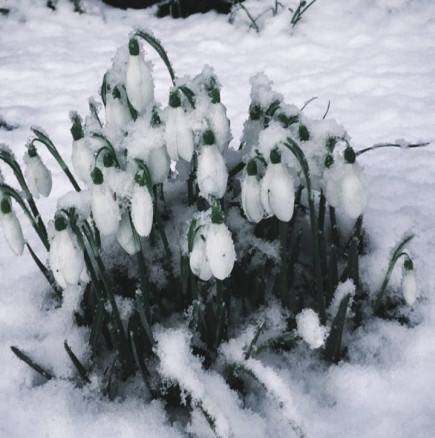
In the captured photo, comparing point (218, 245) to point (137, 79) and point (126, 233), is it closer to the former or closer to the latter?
point (126, 233)

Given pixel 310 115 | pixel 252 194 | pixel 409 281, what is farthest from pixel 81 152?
pixel 310 115

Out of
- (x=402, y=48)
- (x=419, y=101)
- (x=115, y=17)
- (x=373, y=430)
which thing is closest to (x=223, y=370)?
(x=373, y=430)

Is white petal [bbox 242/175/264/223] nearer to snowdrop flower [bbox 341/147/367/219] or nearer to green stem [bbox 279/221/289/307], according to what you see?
green stem [bbox 279/221/289/307]

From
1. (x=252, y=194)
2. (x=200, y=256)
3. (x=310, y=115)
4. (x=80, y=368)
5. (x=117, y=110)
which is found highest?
(x=117, y=110)

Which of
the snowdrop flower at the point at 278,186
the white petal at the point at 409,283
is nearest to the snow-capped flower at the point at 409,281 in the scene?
the white petal at the point at 409,283

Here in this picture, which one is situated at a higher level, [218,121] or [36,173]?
[218,121]

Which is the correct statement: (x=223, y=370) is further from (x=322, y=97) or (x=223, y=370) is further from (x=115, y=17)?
(x=115, y=17)

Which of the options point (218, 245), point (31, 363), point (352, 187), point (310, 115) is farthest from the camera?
point (310, 115)

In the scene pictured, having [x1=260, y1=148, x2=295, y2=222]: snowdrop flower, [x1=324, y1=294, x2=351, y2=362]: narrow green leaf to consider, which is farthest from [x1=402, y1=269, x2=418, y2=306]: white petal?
[x1=260, y1=148, x2=295, y2=222]: snowdrop flower
